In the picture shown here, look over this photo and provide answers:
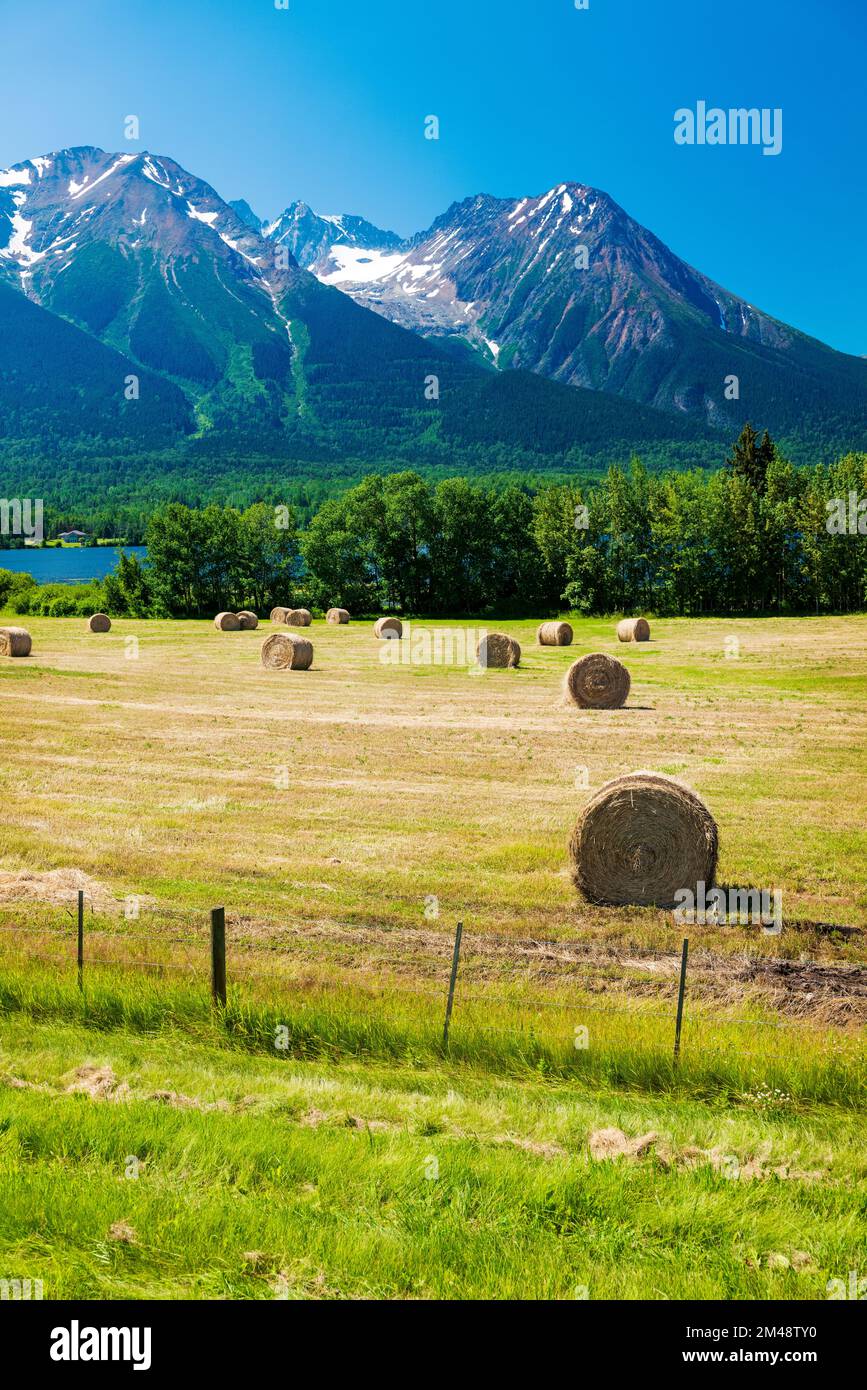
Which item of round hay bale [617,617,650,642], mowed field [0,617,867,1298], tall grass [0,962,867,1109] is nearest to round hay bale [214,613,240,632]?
round hay bale [617,617,650,642]

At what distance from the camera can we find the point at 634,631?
2389 inches

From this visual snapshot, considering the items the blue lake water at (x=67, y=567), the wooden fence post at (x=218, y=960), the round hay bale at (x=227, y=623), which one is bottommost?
the wooden fence post at (x=218, y=960)

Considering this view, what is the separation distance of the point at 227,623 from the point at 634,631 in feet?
101

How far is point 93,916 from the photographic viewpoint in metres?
13.6

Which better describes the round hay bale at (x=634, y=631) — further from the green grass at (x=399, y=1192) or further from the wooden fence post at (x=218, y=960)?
the green grass at (x=399, y=1192)

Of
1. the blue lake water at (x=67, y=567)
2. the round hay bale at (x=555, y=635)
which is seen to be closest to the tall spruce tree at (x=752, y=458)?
the round hay bale at (x=555, y=635)

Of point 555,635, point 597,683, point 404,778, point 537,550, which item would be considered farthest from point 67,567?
point 404,778

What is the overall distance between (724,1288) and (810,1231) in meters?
1.09

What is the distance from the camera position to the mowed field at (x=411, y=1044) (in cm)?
626

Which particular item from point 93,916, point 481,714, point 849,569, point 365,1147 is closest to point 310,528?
point 849,569

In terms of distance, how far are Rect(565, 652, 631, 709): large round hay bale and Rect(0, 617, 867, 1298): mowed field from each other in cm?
1021

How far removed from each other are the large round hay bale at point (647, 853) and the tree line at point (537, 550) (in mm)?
67209

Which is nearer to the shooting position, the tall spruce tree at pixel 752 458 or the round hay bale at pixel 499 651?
the round hay bale at pixel 499 651

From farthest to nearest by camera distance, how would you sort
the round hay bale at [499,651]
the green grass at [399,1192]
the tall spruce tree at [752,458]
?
the tall spruce tree at [752,458]
the round hay bale at [499,651]
the green grass at [399,1192]
